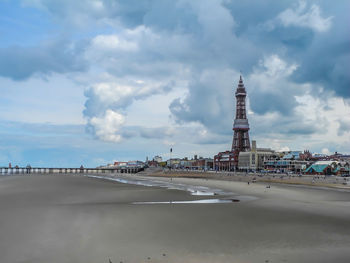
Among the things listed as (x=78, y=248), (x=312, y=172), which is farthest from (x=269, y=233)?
(x=312, y=172)

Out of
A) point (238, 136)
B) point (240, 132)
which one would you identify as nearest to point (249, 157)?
point (238, 136)

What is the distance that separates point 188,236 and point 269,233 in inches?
153

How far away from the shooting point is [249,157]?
156000mm

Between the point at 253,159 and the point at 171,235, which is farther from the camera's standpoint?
the point at 253,159

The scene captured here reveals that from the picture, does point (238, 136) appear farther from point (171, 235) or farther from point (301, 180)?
point (171, 235)

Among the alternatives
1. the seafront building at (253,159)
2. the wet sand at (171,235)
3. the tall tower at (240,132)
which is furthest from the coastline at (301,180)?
the tall tower at (240,132)

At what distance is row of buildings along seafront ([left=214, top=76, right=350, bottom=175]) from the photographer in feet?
435

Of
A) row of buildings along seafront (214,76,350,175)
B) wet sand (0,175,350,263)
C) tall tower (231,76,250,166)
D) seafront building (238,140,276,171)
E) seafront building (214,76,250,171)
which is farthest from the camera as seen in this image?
tall tower (231,76,250,166)

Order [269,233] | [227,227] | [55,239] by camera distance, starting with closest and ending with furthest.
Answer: [55,239]
[269,233]
[227,227]

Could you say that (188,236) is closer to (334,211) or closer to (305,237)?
(305,237)

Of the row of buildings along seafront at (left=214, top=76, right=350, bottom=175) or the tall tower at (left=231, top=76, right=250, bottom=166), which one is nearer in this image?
the row of buildings along seafront at (left=214, top=76, right=350, bottom=175)

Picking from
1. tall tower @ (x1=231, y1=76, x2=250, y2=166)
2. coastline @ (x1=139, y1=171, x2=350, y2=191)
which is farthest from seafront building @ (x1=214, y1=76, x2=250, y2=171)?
coastline @ (x1=139, y1=171, x2=350, y2=191)

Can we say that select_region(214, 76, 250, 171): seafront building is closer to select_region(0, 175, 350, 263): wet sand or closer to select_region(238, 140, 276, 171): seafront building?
select_region(238, 140, 276, 171): seafront building

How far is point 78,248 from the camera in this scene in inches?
456
